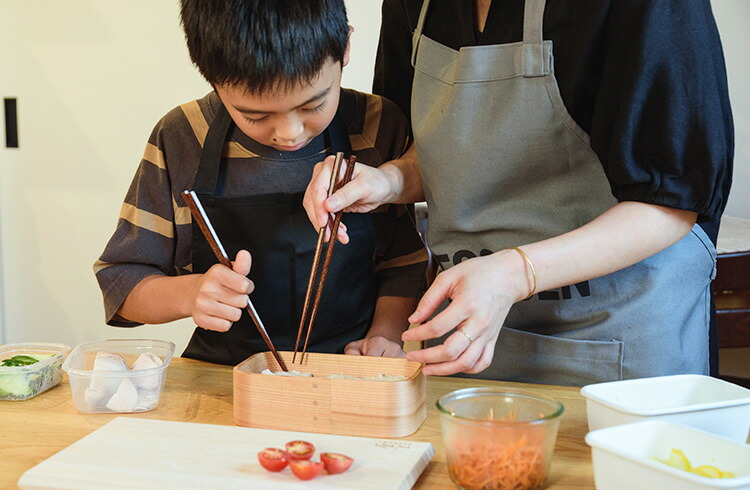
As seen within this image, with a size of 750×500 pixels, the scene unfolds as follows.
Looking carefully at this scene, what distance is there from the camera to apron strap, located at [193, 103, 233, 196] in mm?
1508

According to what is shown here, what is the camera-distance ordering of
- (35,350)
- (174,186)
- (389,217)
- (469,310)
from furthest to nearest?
(389,217) → (174,186) → (35,350) → (469,310)

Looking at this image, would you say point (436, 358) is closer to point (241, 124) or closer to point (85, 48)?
point (241, 124)

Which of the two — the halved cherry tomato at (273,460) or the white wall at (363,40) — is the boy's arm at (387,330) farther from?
the white wall at (363,40)

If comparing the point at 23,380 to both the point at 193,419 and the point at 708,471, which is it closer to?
the point at 193,419

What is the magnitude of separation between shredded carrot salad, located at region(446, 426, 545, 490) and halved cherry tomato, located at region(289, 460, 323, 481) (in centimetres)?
17

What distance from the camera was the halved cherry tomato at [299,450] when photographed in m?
0.95

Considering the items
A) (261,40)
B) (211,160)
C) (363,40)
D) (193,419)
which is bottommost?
(193,419)

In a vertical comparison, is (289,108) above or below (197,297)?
above

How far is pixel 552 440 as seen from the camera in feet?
3.09

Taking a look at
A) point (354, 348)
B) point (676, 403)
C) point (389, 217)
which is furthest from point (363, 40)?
point (676, 403)

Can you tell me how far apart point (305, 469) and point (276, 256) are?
25.9 inches

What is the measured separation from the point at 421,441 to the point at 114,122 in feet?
7.84

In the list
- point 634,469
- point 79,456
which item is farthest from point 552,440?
point 79,456

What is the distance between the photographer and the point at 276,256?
1521mm
